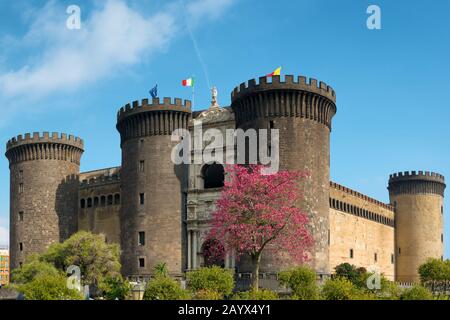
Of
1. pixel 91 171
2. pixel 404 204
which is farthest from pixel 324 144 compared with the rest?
pixel 404 204

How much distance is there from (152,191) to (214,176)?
730cm

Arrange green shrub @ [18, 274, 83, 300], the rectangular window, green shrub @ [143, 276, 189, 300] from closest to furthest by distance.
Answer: green shrub @ [18, 274, 83, 300]
green shrub @ [143, 276, 189, 300]
the rectangular window

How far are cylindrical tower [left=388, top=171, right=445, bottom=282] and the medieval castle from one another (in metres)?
7.49

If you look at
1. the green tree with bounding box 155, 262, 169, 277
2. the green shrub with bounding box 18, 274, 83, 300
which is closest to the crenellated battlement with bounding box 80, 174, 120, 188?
the green tree with bounding box 155, 262, 169, 277

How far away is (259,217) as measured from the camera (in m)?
45.4

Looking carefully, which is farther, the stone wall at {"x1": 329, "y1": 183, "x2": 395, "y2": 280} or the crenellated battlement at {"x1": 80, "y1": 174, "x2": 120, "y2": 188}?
the stone wall at {"x1": 329, "y1": 183, "x2": 395, "y2": 280}

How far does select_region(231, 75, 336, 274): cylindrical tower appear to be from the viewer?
5559cm

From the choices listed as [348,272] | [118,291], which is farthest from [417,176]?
[118,291]

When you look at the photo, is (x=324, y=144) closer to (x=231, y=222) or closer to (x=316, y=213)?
(x=316, y=213)

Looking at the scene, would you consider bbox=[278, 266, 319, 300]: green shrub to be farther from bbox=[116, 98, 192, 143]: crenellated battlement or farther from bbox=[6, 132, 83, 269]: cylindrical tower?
bbox=[6, 132, 83, 269]: cylindrical tower

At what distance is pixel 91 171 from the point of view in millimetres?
75562

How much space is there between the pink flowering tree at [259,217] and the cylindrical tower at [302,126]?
5334 mm

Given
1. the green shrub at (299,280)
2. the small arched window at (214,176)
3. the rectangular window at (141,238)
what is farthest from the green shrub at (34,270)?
the green shrub at (299,280)

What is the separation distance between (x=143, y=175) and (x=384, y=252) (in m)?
37.7
